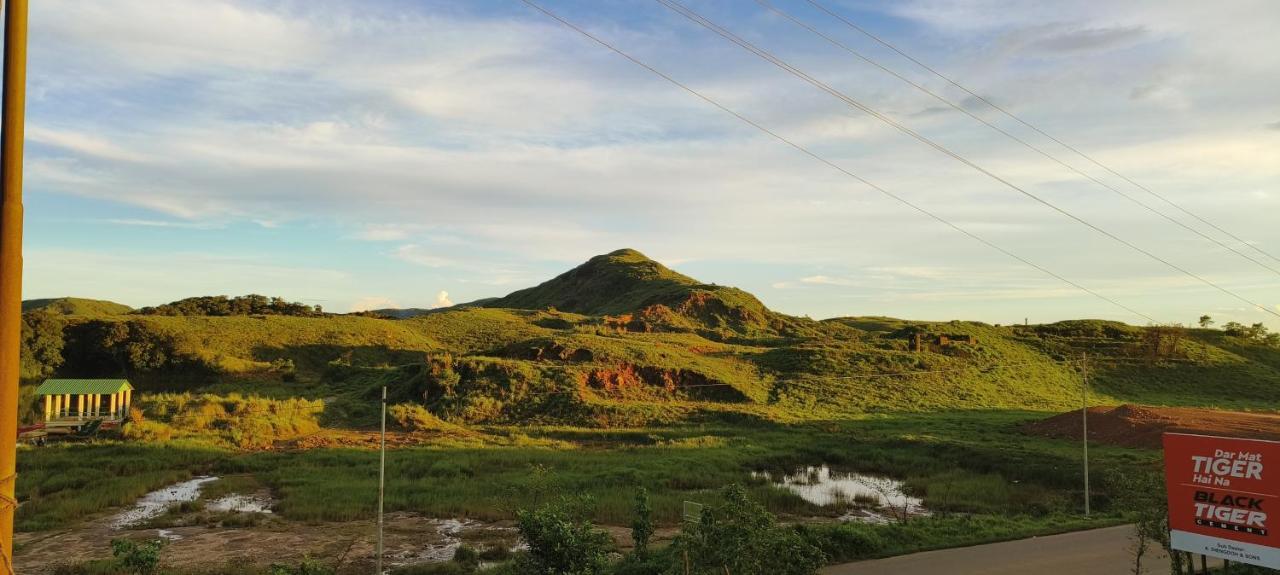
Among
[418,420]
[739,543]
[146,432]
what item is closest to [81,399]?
[146,432]

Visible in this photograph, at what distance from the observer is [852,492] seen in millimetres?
28438

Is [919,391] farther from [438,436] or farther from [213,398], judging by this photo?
[213,398]

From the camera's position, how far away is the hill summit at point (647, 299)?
86312mm

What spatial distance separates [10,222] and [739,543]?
29.7ft

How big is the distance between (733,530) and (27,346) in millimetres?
65580

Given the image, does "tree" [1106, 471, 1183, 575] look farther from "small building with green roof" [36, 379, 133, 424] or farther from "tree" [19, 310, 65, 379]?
"tree" [19, 310, 65, 379]

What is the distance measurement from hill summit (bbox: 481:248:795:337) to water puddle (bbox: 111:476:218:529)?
179ft

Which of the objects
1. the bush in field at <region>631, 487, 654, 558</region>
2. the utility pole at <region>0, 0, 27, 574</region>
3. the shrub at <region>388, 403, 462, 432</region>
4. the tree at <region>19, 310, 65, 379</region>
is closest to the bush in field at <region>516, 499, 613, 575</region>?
the bush in field at <region>631, 487, 654, 558</region>

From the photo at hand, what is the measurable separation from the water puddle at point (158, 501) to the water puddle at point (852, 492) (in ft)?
69.4

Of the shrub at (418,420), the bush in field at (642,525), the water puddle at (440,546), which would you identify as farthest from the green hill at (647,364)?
the bush in field at (642,525)

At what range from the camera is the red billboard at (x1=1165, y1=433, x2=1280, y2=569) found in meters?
9.97

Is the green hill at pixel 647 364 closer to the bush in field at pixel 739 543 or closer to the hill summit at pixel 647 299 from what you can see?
the hill summit at pixel 647 299

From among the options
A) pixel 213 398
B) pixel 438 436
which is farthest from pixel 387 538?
pixel 213 398

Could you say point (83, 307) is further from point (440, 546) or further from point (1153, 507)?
point (1153, 507)
